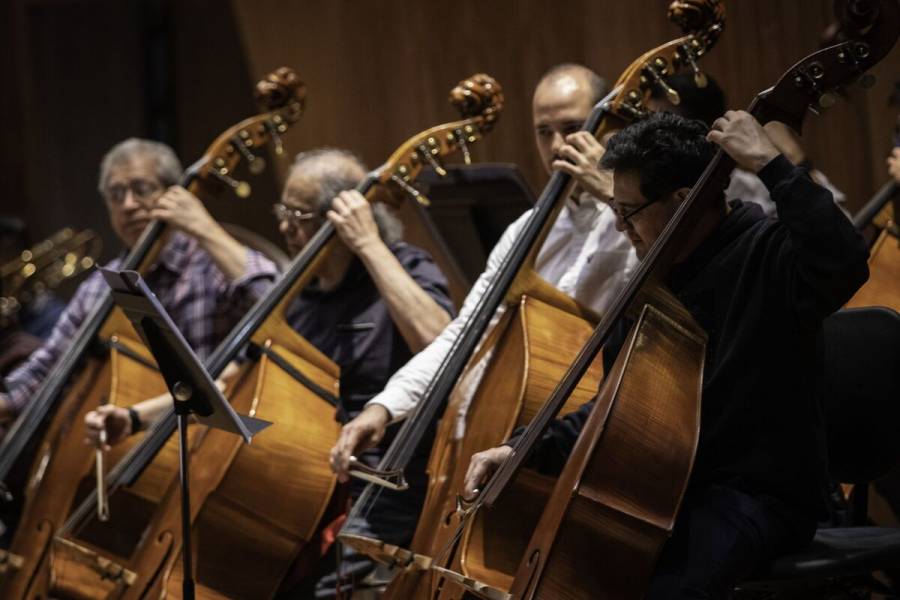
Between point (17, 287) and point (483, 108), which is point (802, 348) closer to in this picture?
point (483, 108)

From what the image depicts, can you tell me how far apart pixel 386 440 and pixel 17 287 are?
88.5 inches

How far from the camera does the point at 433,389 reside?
8.30 feet

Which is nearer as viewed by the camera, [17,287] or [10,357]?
[10,357]

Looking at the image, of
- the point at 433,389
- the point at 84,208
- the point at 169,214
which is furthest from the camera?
the point at 84,208

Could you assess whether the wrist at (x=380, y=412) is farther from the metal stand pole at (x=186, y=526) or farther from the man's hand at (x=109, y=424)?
the man's hand at (x=109, y=424)

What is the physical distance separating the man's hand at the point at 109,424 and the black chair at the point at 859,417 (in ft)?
5.37

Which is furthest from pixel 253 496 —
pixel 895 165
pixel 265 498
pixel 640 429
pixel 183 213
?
pixel 895 165

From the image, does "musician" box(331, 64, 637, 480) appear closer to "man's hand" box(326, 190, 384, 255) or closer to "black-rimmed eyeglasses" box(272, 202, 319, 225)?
"man's hand" box(326, 190, 384, 255)

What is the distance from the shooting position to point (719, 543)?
1.98m

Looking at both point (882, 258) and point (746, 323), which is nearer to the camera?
point (746, 323)

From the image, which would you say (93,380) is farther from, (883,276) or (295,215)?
(883,276)

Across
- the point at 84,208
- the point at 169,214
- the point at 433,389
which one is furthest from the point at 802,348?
the point at 84,208

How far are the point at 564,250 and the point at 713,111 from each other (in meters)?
0.49

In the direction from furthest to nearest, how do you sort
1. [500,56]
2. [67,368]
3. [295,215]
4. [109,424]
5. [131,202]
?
[500,56] < [131,202] < [67,368] < [295,215] < [109,424]
